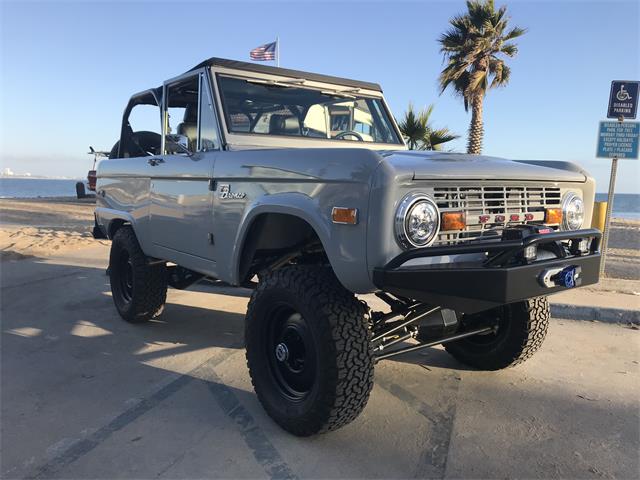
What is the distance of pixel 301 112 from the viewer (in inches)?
156

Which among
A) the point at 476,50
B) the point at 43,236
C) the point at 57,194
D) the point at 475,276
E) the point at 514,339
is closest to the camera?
the point at 475,276

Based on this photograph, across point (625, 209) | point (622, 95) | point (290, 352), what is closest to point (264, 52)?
point (622, 95)

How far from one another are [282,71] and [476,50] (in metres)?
11.5

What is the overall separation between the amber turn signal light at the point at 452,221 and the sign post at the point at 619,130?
16.0 ft

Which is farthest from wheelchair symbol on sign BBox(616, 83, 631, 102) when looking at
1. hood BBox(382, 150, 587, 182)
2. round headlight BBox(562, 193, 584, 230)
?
round headlight BBox(562, 193, 584, 230)

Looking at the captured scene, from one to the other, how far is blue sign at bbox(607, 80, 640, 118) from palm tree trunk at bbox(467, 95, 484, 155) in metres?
8.19

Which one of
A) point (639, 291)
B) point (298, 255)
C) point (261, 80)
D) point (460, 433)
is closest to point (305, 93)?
point (261, 80)

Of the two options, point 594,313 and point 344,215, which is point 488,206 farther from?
point 594,313

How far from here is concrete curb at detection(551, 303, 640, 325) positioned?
5211mm

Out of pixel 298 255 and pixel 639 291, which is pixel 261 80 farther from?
pixel 639 291

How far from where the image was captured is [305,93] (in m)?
4.04

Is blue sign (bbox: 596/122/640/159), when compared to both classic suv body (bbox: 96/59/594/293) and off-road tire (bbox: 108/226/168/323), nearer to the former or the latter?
classic suv body (bbox: 96/59/594/293)

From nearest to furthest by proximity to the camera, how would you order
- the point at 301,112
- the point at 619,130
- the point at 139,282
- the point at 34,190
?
the point at 301,112 < the point at 139,282 < the point at 619,130 < the point at 34,190

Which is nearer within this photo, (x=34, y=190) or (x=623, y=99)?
(x=623, y=99)
